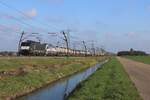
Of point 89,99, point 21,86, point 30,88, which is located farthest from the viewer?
point 30,88

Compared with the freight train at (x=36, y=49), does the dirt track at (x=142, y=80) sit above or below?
below

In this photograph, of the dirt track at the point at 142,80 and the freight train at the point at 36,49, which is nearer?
the dirt track at the point at 142,80

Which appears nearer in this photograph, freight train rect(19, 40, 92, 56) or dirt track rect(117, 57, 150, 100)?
dirt track rect(117, 57, 150, 100)

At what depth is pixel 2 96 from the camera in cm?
2345

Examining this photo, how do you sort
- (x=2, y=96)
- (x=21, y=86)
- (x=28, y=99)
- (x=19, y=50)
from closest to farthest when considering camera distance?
(x=2, y=96)
(x=28, y=99)
(x=21, y=86)
(x=19, y=50)

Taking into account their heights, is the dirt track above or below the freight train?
below

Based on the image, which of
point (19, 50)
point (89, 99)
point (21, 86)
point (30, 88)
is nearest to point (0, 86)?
point (21, 86)

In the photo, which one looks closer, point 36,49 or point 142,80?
point 142,80

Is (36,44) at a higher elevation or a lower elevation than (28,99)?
higher

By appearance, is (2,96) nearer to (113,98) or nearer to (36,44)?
(113,98)

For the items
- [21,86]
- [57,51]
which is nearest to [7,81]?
[21,86]

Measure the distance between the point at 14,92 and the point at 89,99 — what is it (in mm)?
7676

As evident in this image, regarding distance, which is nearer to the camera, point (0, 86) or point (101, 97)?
point (101, 97)

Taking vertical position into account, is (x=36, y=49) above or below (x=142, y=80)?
above
